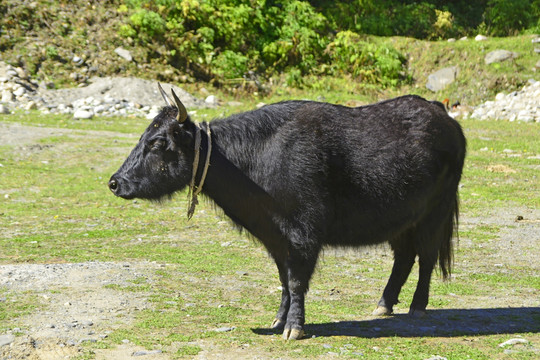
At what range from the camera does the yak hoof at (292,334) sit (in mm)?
5926

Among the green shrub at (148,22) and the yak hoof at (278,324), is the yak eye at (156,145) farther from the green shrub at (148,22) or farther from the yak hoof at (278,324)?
the green shrub at (148,22)

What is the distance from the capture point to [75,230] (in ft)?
34.1

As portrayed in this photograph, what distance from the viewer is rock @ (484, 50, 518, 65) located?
82.0ft

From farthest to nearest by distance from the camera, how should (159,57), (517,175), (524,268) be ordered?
(159,57), (517,175), (524,268)

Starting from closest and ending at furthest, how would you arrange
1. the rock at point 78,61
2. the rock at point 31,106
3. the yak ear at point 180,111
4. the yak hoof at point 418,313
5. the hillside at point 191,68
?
1. the yak ear at point 180,111
2. the yak hoof at point 418,313
3. the rock at point 31,106
4. the hillside at point 191,68
5. the rock at point 78,61

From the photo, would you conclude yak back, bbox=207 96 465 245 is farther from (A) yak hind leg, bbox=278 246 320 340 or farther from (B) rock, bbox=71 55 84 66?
(B) rock, bbox=71 55 84 66

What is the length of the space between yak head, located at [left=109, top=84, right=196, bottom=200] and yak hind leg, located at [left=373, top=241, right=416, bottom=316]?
81.7 inches

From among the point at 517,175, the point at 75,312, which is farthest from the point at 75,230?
the point at 517,175

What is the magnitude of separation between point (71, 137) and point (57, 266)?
30.8ft

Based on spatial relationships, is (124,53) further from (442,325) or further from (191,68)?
(442,325)

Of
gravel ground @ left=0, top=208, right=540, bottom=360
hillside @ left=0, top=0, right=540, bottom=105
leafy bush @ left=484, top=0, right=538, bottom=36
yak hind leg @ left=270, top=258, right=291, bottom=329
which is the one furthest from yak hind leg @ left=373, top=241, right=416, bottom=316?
leafy bush @ left=484, top=0, right=538, bottom=36

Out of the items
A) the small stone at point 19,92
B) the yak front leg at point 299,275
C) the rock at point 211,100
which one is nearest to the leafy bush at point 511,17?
the rock at point 211,100

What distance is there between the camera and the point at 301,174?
6.07 metres

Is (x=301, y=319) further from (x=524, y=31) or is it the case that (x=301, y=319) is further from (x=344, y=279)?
(x=524, y=31)
